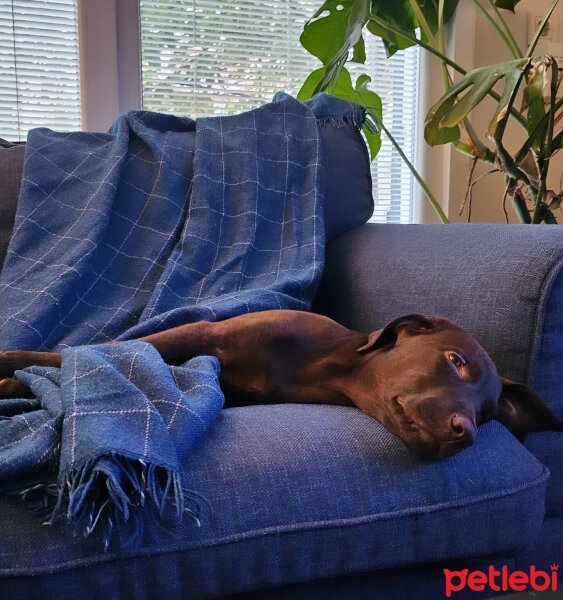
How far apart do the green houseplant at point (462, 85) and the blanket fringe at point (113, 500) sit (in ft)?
4.03

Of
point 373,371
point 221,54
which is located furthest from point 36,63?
point 373,371

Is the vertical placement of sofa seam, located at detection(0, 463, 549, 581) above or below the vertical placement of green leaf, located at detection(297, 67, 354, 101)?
below

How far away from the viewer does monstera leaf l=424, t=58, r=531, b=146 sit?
62.9 inches

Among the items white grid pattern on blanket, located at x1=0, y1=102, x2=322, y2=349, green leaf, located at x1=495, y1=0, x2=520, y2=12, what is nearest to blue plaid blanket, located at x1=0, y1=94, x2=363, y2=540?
white grid pattern on blanket, located at x1=0, y1=102, x2=322, y2=349

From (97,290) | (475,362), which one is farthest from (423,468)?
(97,290)

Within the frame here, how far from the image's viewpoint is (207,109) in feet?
7.35

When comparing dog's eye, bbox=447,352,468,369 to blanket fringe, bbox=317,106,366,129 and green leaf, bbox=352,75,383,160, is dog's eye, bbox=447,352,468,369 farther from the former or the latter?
green leaf, bbox=352,75,383,160

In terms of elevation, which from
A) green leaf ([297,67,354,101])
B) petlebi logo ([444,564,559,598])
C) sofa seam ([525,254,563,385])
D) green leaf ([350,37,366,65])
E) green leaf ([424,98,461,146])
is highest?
green leaf ([350,37,366,65])

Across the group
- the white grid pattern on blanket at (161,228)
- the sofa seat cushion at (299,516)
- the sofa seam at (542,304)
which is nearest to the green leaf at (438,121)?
the white grid pattern on blanket at (161,228)

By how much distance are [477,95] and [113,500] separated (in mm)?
1309

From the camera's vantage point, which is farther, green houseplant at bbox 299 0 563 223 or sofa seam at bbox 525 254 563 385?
green houseplant at bbox 299 0 563 223

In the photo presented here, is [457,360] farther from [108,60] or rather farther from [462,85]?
[108,60]

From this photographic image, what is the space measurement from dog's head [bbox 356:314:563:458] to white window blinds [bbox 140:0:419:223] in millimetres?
1411

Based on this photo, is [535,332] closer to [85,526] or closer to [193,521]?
[193,521]
